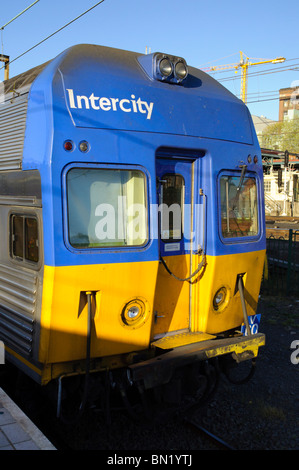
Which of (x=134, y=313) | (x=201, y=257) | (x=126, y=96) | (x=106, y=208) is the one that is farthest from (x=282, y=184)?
(x=106, y=208)

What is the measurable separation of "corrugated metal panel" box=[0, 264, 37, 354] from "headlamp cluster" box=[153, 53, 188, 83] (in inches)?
91.2

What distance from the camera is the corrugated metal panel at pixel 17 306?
164 inches

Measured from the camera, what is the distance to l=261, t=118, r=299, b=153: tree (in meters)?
56.2

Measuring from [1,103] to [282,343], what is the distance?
5.71 m

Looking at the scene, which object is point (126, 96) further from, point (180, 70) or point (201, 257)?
point (201, 257)

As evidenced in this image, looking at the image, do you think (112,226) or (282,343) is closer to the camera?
(112,226)

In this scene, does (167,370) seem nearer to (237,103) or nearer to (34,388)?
(34,388)

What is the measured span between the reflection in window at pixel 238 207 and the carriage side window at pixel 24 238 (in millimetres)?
2034

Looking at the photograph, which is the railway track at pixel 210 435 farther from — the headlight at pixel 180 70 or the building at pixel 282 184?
the building at pixel 282 184

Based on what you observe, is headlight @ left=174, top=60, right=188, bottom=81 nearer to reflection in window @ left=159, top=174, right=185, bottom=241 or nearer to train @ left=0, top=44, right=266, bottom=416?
train @ left=0, top=44, right=266, bottom=416

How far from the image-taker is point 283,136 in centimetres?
5844
